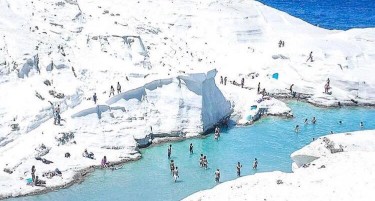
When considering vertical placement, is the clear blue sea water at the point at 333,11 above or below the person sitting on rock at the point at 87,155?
above

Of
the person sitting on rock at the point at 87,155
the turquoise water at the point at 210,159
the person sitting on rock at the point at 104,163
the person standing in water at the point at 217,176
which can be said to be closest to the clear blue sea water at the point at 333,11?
the turquoise water at the point at 210,159

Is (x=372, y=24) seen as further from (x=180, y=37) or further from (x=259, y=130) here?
(x=259, y=130)

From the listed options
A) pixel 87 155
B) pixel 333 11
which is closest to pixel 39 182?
pixel 87 155

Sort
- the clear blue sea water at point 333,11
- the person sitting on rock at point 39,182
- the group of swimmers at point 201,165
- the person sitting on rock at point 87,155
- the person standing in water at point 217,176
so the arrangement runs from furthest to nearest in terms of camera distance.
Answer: the clear blue sea water at point 333,11, the person sitting on rock at point 87,155, the group of swimmers at point 201,165, the person standing in water at point 217,176, the person sitting on rock at point 39,182

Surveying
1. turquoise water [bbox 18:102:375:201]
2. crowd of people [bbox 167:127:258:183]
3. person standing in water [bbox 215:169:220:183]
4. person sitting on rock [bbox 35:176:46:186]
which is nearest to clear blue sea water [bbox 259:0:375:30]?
turquoise water [bbox 18:102:375:201]

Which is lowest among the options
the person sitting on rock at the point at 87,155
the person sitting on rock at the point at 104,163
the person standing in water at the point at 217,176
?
the person standing in water at the point at 217,176

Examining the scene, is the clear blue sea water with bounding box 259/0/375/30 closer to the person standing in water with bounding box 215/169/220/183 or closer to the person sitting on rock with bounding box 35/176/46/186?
the person standing in water with bounding box 215/169/220/183

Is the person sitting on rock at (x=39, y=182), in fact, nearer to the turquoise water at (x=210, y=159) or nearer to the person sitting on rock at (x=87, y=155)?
the turquoise water at (x=210, y=159)
